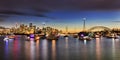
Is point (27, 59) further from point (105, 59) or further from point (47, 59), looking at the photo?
point (105, 59)

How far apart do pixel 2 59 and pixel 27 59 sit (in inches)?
116

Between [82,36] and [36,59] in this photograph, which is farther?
[82,36]

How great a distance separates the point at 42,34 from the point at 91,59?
160 m

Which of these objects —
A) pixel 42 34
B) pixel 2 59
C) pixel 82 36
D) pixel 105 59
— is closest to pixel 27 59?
pixel 2 59

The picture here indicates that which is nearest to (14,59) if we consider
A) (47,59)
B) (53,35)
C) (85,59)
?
(47,59)

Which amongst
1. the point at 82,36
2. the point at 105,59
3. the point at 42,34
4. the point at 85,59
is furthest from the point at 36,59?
the point at 42,34

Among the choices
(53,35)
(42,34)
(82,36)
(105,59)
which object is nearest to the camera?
(105,59)

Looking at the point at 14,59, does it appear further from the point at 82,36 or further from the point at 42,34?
the point at 42,34

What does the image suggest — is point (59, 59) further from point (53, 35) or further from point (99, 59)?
point (53, 35)

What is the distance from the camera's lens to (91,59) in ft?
98.6

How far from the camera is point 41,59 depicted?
3042 cm

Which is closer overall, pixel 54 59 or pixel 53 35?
pixel 54 59

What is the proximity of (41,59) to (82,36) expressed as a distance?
11454 centimetres

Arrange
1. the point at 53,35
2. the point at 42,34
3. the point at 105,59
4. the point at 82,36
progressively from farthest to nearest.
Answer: the point at 42,34, the point at 82,36, the point at 53,35, the point at 105,59
